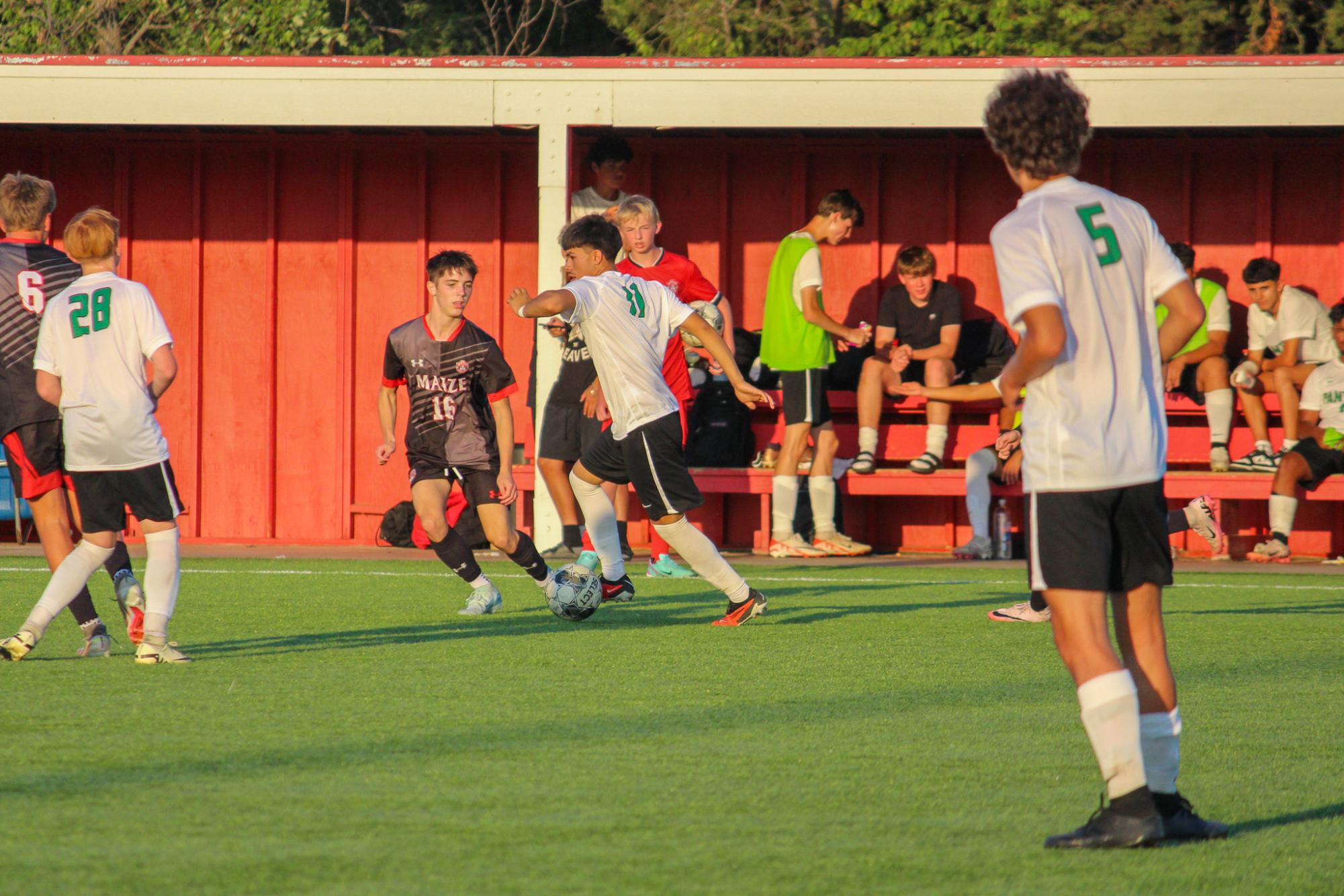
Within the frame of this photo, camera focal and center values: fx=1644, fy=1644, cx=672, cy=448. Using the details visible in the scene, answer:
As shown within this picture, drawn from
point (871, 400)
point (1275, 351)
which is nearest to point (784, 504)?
point (871, 400)

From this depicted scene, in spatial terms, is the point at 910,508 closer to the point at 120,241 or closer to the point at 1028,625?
the point at 1028,625

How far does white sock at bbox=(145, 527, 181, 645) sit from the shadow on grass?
3.92 meters

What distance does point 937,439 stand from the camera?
12141 millimetres

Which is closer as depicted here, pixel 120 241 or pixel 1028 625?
pixel 1028 625

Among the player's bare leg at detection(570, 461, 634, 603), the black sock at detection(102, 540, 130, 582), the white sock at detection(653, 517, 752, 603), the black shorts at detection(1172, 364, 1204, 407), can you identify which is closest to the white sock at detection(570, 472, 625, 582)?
the player's bare leg at detection(570, 461, 634, 603)

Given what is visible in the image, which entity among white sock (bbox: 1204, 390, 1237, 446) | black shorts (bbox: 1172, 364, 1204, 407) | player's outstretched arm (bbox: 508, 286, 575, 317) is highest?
player's outstretched arm (bbox: 508, 286, 575, 317)

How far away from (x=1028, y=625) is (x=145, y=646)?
407cm

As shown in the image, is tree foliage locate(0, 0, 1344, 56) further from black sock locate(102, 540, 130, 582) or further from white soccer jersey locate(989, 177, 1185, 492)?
white soccer jersey locate(989, 177, 1185, 492)

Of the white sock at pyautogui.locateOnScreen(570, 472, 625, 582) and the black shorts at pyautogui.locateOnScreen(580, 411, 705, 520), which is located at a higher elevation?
the black shorts at pyautogui.locateOnScreen(580, 411, 705, 520)

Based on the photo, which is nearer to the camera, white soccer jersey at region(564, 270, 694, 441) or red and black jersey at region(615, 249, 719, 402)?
white soccer jersey at region(564, 270, 694, 441)

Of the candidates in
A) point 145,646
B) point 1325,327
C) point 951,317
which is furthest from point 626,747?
point 1325,327

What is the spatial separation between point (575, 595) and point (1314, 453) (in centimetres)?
603

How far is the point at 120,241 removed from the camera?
13570 mm

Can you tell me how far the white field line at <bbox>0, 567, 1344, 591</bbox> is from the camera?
9984 mm
